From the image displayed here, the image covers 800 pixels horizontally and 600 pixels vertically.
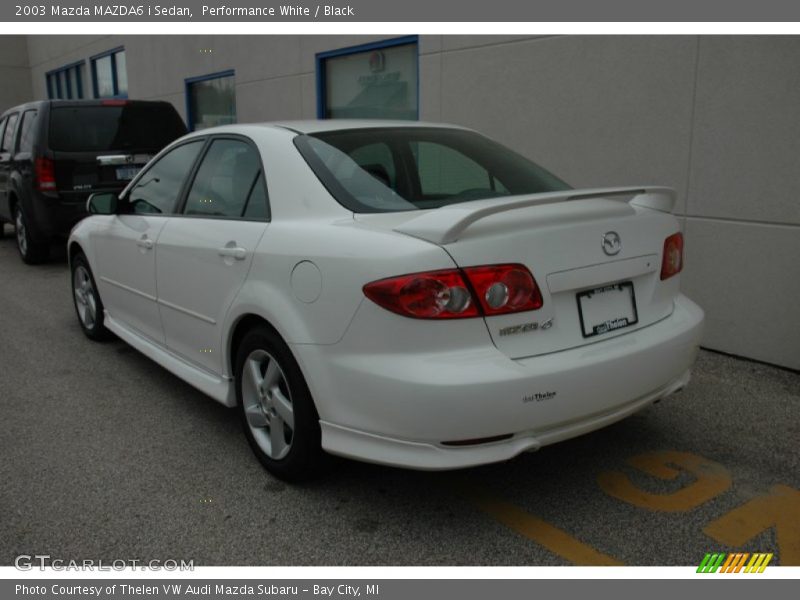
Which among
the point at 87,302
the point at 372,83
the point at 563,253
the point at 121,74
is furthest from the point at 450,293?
the point at 121,74

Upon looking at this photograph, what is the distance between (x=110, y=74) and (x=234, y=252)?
52.5ft

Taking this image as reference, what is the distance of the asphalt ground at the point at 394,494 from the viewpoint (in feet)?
9.16

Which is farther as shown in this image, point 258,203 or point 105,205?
point 105,205

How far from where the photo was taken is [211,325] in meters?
3.60

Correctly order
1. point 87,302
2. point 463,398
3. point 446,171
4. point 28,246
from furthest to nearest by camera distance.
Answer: point 28,246
point 87,302
point 446,171
point 463,398

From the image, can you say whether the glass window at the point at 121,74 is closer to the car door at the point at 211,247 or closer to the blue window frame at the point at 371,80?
the blue window frame at the point at 371,80

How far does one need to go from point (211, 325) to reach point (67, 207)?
6.01 m

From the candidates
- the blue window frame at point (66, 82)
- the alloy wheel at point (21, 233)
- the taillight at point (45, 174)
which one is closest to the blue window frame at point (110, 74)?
the blue window frame at point (66, 82)

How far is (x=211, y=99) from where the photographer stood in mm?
12516

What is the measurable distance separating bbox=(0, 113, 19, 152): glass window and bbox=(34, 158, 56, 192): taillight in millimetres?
1416

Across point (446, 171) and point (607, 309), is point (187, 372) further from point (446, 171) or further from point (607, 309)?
point (607, 309)

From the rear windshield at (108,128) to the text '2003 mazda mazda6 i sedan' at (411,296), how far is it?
528 cm

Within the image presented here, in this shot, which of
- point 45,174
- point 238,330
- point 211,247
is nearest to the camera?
point 238,330

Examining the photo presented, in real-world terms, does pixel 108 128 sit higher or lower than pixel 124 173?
higher
